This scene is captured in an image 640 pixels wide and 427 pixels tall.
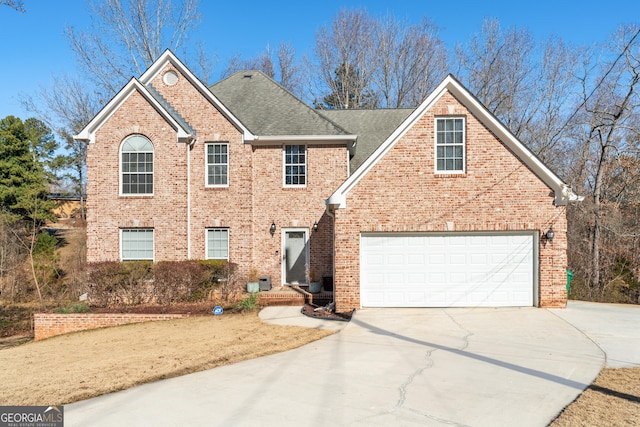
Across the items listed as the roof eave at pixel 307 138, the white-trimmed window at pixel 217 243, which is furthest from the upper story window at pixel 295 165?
the white-trimmed window at pixel 217 243

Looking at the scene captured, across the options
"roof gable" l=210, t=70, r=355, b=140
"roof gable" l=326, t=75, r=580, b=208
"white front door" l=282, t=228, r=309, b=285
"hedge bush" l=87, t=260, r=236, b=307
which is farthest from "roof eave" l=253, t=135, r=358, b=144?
"hedge bush" l=87, t=260, r=236, b=307

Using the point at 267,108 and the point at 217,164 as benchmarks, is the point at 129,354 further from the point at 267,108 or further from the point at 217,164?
the point at 267,108

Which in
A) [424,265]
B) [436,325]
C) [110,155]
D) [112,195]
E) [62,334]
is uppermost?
[110,155]

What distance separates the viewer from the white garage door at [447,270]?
39.7 feet

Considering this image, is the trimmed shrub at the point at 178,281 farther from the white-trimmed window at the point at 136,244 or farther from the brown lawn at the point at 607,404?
the brown lawn at the point at 607,404

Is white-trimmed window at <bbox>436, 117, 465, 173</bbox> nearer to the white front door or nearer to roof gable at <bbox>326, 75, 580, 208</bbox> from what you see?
roof gable at <bbox>326, 75, 580, 208</bbox>

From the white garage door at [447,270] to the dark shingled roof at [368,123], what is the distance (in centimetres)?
673

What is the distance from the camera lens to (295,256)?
16688mm

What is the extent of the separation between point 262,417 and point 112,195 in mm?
13352

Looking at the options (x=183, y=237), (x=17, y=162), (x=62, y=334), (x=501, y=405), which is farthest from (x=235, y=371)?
(x=17, y=162)

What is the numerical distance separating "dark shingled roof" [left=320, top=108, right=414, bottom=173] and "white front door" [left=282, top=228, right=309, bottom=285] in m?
4.00

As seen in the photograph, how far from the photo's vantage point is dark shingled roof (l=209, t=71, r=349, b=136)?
16672 mm

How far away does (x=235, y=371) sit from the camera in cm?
709

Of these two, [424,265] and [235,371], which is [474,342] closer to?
[424,265]
